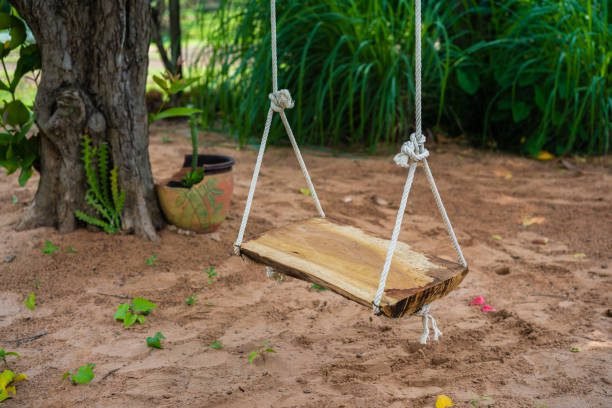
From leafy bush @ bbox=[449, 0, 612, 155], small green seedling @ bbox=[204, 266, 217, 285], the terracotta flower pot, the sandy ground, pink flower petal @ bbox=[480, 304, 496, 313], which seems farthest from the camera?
leafy bush @ bbox=[449, 0, 612, 155]

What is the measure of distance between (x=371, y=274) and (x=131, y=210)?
4.24 ft

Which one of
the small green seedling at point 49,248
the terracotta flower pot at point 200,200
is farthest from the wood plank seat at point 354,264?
the small green seedling at point 49,248

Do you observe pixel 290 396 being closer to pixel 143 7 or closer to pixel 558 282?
pixel 558 282

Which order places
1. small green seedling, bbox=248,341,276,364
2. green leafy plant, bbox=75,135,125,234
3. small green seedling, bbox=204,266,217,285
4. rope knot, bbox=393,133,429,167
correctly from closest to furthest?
rope knot, bbox=393,133,429,167, small green seedling, bbox=248,341,276,364, small green seedling, bbox=204,266,217,285, green leafy plant, bbox=75,135,125,234

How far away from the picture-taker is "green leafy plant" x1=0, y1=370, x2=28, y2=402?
172 cm

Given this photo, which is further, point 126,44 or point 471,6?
point 471,6

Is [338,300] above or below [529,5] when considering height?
below

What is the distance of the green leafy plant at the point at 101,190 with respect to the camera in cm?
260

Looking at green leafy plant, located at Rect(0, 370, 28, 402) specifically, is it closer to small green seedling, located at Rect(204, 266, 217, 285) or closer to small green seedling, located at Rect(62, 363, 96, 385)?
small green seedling, located at Rect(62, 363, 96, 385)

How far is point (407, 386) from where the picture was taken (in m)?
1.80

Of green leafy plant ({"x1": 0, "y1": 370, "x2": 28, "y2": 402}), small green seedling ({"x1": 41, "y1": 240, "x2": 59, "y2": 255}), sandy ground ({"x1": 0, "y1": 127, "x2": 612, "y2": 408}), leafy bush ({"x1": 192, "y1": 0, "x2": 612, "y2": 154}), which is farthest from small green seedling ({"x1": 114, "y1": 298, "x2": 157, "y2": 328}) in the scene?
leafy bush ({"x1": 192, "y1": 0, "x2": 612, "y2": 154})

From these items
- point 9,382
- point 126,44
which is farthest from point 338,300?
point 126,44

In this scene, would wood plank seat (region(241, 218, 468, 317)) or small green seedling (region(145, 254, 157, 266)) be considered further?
small green seedling (region(145, 254, 157, 266))

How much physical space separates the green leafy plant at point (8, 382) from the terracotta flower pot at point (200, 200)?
1.05 meters
